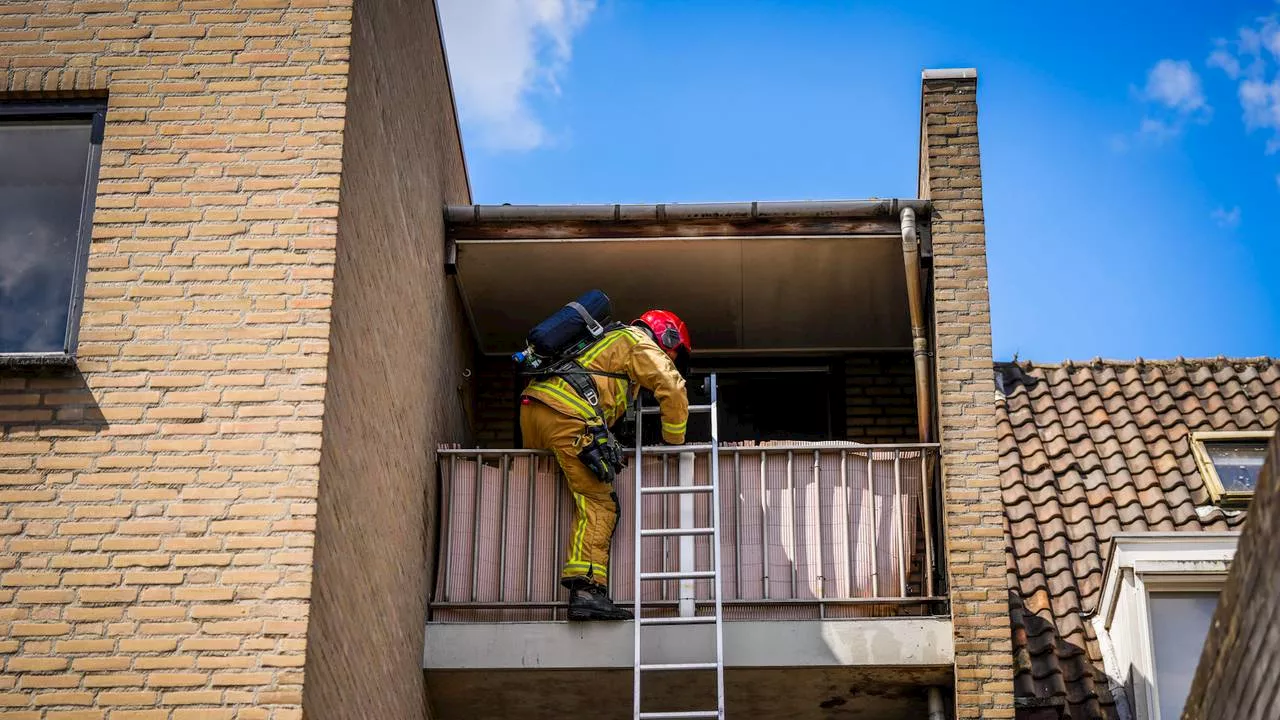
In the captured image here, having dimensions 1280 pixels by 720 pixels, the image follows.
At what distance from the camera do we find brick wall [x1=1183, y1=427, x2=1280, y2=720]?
5.23m

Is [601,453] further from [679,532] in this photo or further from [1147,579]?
[1147,579]

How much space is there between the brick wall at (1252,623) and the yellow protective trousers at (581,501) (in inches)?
196

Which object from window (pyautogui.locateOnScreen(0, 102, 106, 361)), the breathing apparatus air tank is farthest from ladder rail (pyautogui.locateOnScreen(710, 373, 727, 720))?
window (pyautogui.locateOnScreen(0, 102, 106, 361))

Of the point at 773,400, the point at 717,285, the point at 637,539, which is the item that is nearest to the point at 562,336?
the point at 637,539

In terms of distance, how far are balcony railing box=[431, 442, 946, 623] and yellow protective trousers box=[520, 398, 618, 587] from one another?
8.9 inches

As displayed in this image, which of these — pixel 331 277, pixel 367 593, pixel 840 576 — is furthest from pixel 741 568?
pixel 331 277

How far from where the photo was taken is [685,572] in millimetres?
10469

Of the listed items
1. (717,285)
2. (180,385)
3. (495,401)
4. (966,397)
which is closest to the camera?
(180,385)

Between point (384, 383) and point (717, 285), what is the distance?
3.49 metres

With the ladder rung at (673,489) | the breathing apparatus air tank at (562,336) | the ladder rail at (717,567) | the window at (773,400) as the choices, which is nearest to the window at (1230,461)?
the window at (773,400)

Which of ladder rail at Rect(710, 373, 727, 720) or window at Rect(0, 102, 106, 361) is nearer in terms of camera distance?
window at Rect(0, 102, 106, 361)

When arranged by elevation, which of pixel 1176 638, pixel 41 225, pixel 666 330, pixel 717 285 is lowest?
pixel 1176 638

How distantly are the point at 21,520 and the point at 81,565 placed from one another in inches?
15.0

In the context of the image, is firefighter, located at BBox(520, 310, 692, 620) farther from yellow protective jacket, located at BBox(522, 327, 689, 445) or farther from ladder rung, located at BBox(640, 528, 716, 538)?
ladder rung, located at BBox(640, 528, 716, 538)
